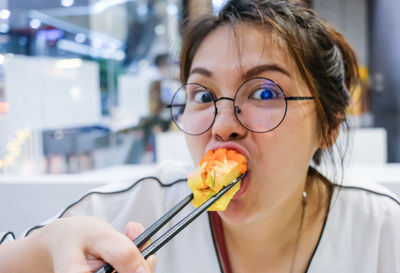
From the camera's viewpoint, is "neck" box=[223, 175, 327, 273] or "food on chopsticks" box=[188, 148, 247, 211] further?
"neck" box=[223, 175, 327, 273]

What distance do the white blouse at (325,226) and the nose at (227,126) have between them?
301 mm

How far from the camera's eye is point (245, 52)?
0.86 metres

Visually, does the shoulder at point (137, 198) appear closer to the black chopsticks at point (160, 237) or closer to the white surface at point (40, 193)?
the white surface at point (40, 193)

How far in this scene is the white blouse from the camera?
924 mm

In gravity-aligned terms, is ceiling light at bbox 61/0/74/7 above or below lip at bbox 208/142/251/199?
above

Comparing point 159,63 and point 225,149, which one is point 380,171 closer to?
point 225,149

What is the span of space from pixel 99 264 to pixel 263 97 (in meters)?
0.53

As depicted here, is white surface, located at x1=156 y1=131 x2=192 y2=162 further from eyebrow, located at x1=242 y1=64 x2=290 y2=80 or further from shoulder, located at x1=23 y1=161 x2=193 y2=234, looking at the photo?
eyebrow, located at x1=242 y1=64 x2=290 y2=80

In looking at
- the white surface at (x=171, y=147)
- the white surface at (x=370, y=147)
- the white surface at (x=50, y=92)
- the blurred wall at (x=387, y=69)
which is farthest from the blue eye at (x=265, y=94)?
the blurred wall at (x=387, y=69)

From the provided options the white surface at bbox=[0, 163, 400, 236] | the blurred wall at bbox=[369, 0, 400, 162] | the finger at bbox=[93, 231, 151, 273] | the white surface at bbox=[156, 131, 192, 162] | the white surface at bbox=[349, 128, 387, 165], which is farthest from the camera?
the blurred wall at bbox=[369, 0, 400, 162]

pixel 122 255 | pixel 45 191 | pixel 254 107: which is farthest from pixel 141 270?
pixel 45 191

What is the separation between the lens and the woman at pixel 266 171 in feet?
2.77

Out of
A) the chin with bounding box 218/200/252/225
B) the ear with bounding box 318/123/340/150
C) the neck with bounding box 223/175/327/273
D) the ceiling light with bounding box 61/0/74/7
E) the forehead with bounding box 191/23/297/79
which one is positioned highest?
the ceiling light with bounding box 61/0/74/7

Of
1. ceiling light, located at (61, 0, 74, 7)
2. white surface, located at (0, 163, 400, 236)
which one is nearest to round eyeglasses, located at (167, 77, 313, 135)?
white surface, located at (0, 163, 400, 236)
